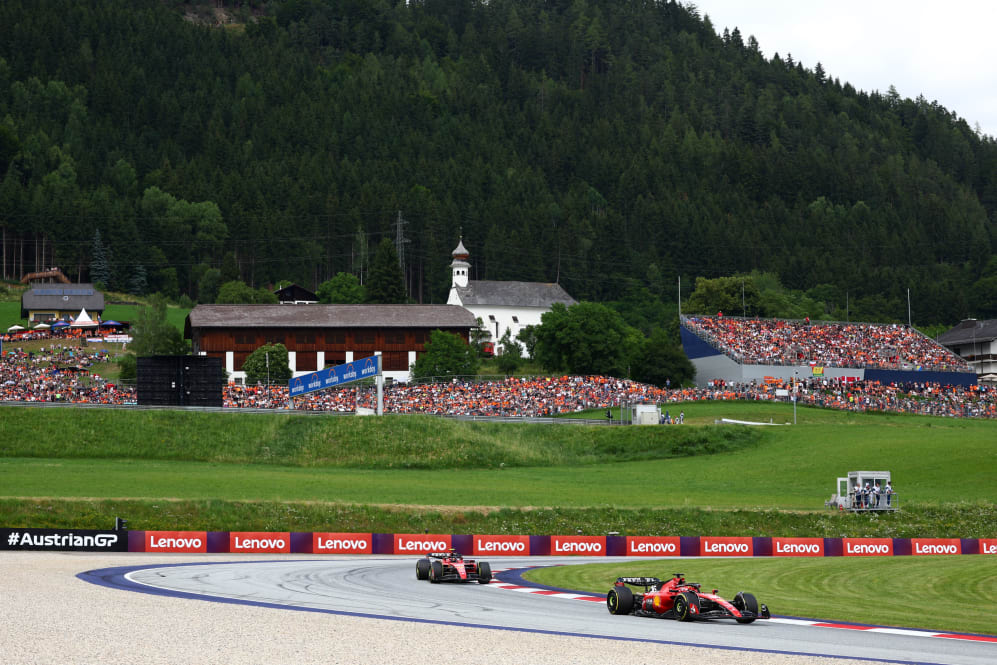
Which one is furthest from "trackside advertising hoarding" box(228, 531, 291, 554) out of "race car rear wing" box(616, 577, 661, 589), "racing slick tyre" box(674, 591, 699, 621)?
"racing slick tyre" box(674, 591, 699, 621)

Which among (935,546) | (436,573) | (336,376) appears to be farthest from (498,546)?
(336,376)

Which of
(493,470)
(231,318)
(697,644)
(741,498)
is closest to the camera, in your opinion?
(697,644)

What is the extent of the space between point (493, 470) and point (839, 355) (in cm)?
6015

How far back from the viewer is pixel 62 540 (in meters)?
43.0

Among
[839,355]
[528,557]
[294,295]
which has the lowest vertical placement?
[528,557]

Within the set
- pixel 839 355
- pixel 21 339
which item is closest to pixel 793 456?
pixel 839 355

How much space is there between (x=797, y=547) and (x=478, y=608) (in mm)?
26039

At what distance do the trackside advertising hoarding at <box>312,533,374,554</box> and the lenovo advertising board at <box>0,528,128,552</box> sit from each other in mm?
7255

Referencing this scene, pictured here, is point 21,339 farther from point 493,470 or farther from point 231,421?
point 493,470

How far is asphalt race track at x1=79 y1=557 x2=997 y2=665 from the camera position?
1822 centimetres

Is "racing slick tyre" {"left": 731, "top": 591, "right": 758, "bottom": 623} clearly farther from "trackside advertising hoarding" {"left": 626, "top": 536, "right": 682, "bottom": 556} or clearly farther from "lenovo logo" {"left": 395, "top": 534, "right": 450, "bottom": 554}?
"trackside advertising hoarding" {"left": 626, "top": 536, "right": 682, "bottom": 556}

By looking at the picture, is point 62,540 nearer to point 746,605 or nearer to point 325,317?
point 746,605

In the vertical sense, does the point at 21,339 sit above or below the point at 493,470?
above

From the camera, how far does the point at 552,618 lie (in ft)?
72.0
